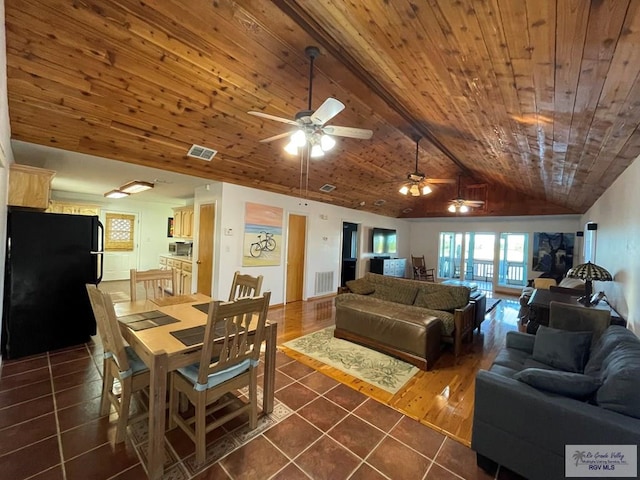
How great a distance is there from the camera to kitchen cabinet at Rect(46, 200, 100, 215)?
6.32m

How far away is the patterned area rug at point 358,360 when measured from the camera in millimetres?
2843

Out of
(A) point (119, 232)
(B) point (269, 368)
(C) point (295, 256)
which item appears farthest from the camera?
(A) point (119, 232)

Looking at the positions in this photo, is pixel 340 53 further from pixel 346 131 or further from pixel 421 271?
pixel 421 271

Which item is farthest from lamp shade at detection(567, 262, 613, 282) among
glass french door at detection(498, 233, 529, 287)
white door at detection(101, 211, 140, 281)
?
white door at detection(101, 211, 140, 281)

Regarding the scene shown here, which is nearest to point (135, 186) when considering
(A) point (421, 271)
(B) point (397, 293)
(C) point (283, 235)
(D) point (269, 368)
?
(C) point (283, 235)

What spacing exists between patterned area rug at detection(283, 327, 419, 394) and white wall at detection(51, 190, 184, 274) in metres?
5.99

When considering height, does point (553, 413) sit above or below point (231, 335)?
below

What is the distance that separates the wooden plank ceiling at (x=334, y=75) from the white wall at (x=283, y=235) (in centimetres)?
96

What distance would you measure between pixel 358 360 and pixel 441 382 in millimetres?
907

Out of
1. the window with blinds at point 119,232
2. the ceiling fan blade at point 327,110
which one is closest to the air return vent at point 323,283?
the ceiling fan blade at point 327,110

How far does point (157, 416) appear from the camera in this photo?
162 centimetres

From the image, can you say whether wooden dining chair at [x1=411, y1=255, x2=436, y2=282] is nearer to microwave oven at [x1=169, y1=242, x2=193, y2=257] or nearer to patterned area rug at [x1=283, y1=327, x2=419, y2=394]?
patterned area rug at [x1=283, y1=327, x2=419, y2=394]

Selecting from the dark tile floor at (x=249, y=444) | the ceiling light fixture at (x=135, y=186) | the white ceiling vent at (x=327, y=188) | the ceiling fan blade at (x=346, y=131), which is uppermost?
the white ceiling vent at (x=327, y=188)

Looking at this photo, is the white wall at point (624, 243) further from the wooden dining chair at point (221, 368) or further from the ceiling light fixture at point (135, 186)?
the ceiling light fixture at point (135, 186)
